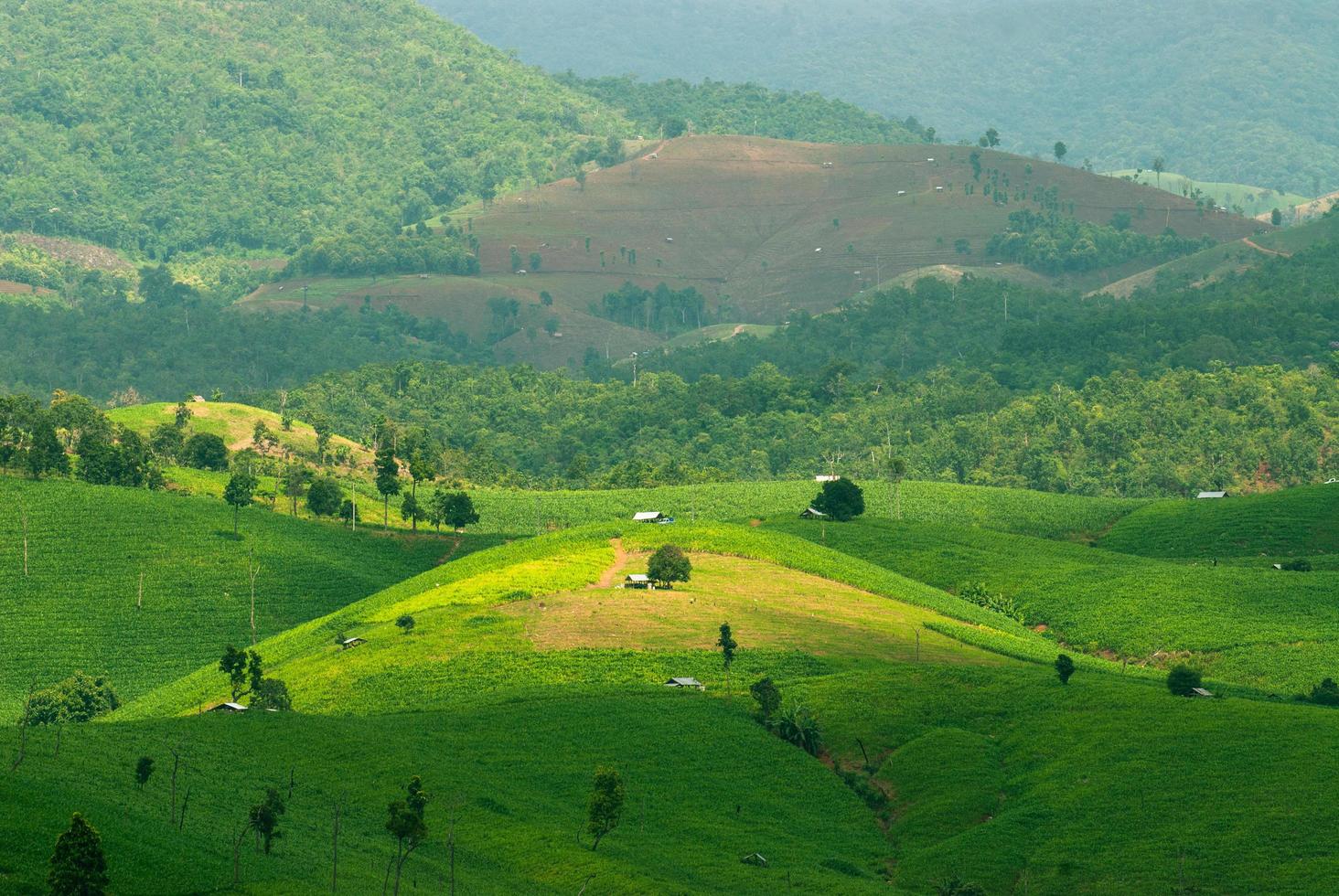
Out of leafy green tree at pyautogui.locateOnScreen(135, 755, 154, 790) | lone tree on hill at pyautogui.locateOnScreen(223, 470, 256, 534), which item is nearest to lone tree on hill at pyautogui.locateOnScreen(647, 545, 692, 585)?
lone tree on hill at pyautogui.locateOnScreen(223, 470, 256, 534)

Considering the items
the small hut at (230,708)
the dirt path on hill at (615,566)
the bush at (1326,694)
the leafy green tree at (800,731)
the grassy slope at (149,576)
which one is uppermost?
the bush at (1326,694)

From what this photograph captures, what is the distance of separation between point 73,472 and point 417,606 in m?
58.3

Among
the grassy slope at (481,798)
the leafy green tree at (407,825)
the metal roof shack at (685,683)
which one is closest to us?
the grassy slope at (481,798)

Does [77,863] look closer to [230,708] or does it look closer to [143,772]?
[143,772]

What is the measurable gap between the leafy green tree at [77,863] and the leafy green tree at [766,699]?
5648 centimetres

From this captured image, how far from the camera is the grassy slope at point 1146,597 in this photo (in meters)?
152

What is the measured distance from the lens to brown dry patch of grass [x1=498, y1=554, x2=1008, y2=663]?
140m

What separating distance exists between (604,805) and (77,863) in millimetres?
30956

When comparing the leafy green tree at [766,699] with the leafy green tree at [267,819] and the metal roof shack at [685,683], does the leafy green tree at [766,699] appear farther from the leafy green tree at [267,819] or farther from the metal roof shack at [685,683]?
the leafy green tree at [267,819]

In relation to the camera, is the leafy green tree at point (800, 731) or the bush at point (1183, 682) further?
the bush at point (1183, 682)

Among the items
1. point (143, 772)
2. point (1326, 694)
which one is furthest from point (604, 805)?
point (1326, 694)

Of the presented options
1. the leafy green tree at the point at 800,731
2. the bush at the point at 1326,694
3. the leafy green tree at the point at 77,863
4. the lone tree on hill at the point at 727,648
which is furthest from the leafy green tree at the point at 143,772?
the bush at the point at 1326,694

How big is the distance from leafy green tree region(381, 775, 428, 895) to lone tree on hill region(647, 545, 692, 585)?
211 ft

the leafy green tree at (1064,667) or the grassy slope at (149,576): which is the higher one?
the leafy green tree at (1064,667)
